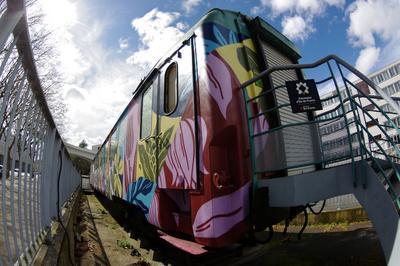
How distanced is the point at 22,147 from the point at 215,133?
5.87ft

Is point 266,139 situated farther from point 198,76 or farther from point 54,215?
point 54,215

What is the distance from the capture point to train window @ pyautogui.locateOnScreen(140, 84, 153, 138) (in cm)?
479

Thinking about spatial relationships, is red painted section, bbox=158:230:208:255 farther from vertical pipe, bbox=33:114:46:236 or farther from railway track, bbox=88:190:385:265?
vertical pipe, bbox=33:114:46:236

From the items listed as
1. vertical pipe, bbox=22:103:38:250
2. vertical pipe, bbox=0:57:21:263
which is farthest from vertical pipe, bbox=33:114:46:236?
vertical pipe, bbox=0:57:21:263

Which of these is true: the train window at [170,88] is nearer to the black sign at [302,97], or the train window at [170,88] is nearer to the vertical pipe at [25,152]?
the black sign at [302,97]

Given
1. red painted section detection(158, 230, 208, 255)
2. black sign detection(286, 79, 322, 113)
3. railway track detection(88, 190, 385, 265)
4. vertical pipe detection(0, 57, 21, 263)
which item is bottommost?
railway track detection(88, 190, 385, 265)

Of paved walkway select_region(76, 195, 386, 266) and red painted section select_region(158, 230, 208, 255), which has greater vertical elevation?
red painted section select_region(158, 230, 208, 255)

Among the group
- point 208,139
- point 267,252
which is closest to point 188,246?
point 208,139

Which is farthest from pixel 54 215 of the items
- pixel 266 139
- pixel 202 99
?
pixel 266 139

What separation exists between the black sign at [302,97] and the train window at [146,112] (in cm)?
246

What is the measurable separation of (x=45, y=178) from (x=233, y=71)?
254 cm

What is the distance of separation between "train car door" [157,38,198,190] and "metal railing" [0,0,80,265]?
141 cm

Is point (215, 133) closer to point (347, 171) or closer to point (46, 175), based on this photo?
point (347, 171)

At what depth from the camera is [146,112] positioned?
196 inches
